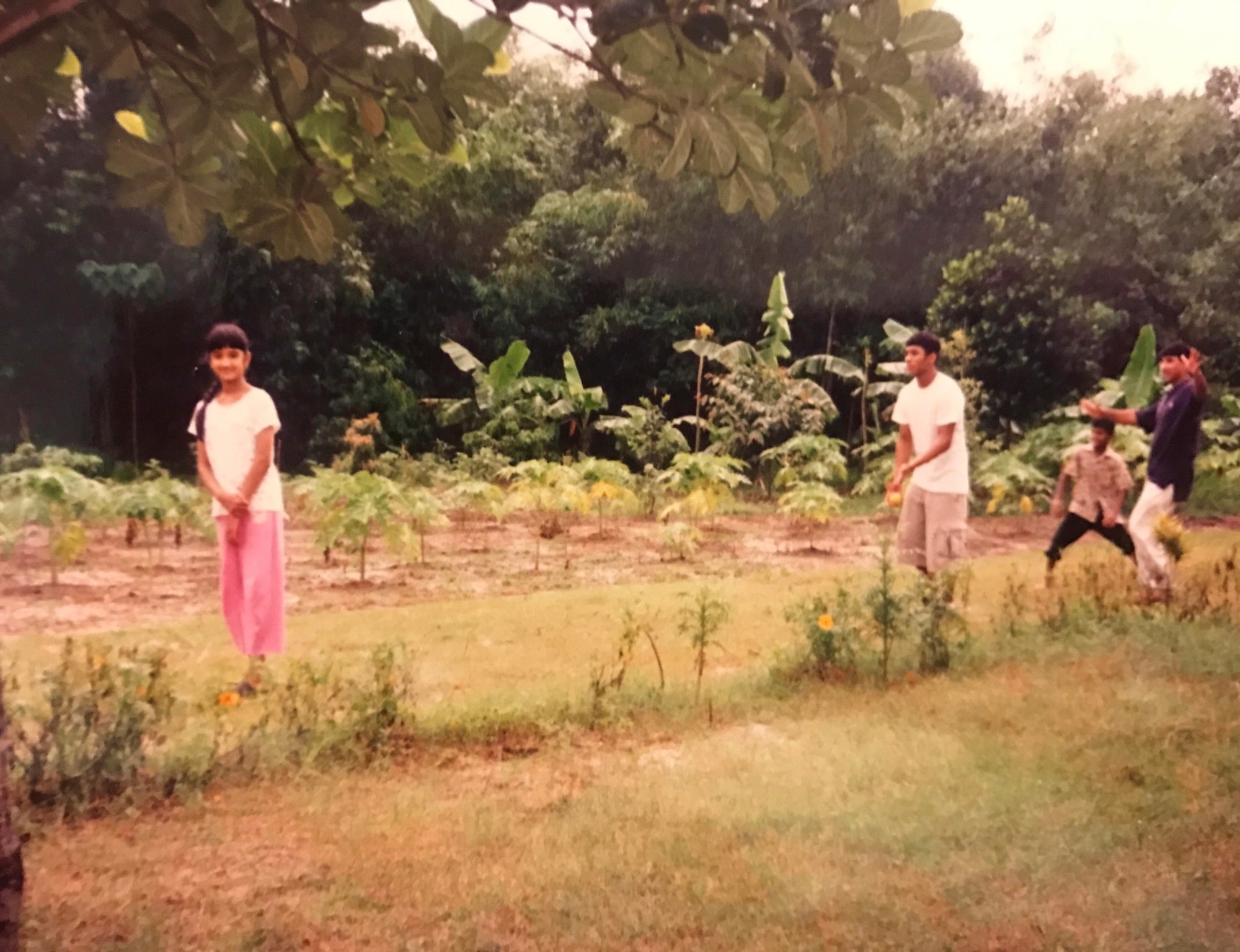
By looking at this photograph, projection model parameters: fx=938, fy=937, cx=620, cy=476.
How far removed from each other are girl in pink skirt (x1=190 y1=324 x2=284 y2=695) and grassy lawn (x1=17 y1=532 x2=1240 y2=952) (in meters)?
0.07

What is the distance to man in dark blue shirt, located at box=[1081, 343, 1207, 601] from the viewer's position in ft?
7.42

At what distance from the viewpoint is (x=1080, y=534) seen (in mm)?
2488

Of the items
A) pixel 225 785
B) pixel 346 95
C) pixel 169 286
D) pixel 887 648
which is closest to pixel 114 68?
pixel 346 95

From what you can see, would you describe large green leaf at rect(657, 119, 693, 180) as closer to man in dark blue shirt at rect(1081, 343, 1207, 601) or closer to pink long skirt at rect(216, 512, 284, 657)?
pink long skirt at rect(216, 512, 284, 657)

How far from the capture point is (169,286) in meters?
1.74

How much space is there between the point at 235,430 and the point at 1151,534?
2.23 meters

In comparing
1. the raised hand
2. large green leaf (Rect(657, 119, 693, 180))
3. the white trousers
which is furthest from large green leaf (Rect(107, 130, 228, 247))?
the white trousers

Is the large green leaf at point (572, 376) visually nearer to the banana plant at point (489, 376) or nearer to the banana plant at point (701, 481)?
the banana plant at point (489, 376)

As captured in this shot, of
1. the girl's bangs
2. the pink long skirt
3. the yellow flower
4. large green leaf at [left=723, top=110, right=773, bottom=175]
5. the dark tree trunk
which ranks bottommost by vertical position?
the dark tree trunk

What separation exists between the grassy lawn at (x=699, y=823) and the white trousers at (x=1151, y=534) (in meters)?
0.26

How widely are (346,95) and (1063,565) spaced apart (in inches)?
87.8

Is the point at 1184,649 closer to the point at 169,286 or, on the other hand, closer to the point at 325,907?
the point at 325,907

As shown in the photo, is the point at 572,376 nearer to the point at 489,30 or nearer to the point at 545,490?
the point at 545,490

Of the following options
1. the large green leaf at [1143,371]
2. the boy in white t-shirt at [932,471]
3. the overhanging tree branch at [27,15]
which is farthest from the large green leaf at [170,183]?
the large green leaf at [1143,371]
